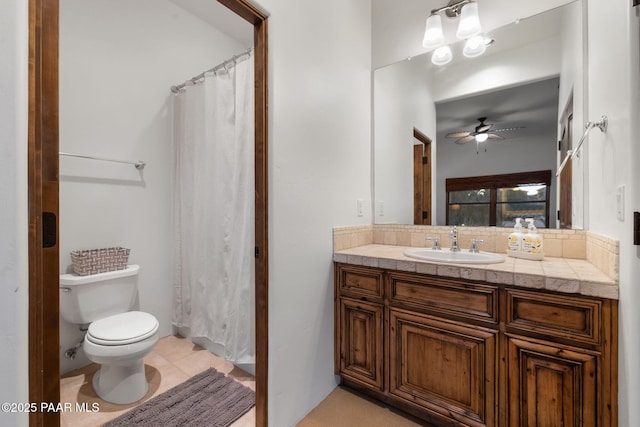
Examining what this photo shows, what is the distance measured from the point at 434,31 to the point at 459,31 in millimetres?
155

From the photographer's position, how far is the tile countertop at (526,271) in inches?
39.3

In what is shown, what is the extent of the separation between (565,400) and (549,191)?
1020mm

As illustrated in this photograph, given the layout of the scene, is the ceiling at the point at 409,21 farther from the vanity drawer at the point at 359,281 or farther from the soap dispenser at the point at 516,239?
the vanity drawer at the point at 359,281

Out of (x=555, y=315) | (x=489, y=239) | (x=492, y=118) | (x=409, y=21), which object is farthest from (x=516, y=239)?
(x=409, y=21)

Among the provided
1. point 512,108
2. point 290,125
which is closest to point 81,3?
point 290,125

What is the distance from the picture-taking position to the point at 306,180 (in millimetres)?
1496

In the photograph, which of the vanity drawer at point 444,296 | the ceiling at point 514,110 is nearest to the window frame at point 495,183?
the ceiling at point 514,110

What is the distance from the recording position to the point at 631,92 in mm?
830

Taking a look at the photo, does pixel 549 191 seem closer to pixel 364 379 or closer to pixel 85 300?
pixel 364 379

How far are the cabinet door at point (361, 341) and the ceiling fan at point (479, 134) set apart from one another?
3.91ft

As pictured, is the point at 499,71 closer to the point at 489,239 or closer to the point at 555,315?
the point at 489,239

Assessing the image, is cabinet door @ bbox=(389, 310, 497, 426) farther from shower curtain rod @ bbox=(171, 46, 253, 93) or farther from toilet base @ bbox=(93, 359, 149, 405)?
shower curtain rod @ bbox=(171, 46, 253, 93)

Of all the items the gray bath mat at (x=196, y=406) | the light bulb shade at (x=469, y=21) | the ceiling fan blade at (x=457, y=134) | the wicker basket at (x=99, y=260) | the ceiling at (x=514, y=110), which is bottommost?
the gray bath mat at (x=196, y=406)

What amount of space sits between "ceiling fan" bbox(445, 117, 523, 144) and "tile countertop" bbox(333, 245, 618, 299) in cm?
74
